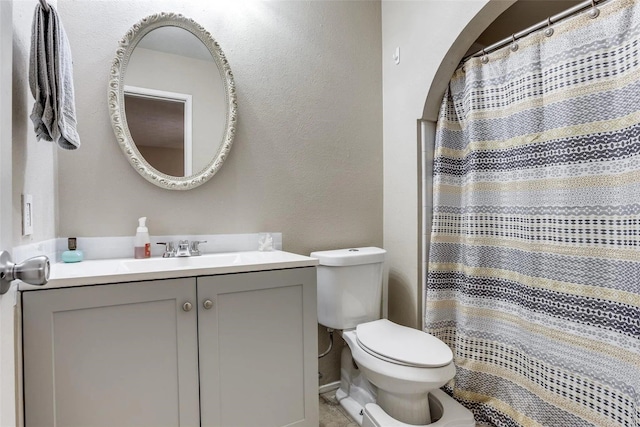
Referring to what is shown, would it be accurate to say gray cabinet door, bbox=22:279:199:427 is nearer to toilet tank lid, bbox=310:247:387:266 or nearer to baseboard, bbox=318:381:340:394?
toilet tank lid, bbox=310:247:387:266

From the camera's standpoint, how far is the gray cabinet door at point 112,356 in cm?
100

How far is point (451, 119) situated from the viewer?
189 centimetres

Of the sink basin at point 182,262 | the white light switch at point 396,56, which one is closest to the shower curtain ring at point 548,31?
the white light switch at point 396,56

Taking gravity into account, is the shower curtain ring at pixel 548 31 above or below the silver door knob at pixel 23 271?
above

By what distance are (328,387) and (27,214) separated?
5.66 feet

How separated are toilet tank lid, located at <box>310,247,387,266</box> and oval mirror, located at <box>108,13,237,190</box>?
0.73 meters

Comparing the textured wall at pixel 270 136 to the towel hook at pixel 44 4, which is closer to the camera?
the towel hook at pixel 44 4

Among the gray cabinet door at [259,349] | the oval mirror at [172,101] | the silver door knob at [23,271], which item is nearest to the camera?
the silver door knob at [23,271]

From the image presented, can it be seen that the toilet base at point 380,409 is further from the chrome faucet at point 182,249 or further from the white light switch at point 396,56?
the white light switch at point 396,56

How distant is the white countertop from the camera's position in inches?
41.0

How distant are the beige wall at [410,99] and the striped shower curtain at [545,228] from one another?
4.7 inches

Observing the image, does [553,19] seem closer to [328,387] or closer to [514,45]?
[514,45]

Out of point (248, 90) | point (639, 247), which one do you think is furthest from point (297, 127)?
point (639, 247)

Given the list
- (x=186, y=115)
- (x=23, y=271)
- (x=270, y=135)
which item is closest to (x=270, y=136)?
(x=270, y=135)
